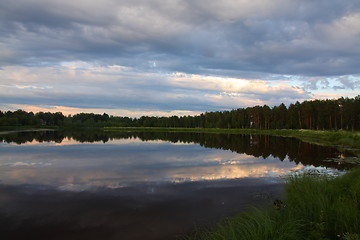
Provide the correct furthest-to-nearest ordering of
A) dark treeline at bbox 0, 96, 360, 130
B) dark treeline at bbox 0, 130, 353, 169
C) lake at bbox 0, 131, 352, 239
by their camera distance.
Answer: dark treeline at bbox 0, 96, 360, 130 → dark treeline at bbox 0, 130, 353, 169 → lake at bbox 0, 131, 352, 239

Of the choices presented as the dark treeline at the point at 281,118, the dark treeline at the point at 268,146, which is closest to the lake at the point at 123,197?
the dark treeline at the point at 268,146

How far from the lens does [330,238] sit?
637 cm

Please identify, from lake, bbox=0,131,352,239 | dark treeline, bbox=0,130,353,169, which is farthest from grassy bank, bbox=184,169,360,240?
dark treeline, bbox=0,130,353,169

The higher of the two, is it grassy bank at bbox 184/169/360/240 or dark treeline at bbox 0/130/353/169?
grassy bank at bbox 184/169/360/240

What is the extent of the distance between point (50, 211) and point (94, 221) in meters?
2.28

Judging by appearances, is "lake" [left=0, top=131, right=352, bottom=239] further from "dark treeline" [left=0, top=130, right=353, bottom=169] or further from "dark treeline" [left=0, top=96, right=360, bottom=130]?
"dark treeline" [left=0, top=96, right=360, bottom=130]

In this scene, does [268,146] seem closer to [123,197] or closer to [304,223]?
[123,197]

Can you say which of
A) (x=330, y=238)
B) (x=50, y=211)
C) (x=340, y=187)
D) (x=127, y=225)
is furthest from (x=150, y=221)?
(x=340, y=187)

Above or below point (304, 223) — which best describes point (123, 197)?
below

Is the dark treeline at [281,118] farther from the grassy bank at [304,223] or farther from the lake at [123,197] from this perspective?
the grassy bank at [304,223]

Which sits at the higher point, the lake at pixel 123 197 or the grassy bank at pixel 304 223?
the grassy bank at pixel 304 223

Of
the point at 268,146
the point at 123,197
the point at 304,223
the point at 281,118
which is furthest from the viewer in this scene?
the point at 281,118

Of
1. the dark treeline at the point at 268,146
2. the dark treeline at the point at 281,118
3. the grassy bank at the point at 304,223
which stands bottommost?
the dark treeline at the point at 268,146

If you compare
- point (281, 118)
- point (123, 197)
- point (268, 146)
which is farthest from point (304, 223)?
point (281, 118)
